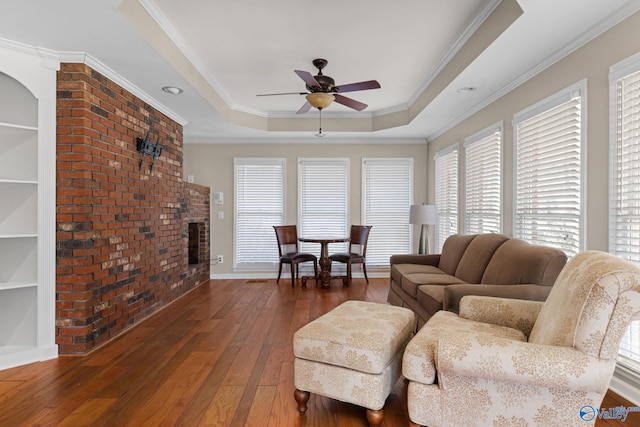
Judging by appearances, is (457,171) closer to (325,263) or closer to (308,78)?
(325,263)

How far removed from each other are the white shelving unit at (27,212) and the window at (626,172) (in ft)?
13.6

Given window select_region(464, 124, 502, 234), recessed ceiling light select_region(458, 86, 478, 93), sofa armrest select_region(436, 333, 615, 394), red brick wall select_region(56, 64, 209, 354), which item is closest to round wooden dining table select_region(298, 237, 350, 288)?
window select_region(464, 124, 502, 234)

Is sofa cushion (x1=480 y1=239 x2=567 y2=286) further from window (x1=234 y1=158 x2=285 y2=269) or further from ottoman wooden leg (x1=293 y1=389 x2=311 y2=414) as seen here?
window (x1=234 y1=158 x2=285 y2=269)

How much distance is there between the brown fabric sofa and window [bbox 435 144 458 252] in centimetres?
97

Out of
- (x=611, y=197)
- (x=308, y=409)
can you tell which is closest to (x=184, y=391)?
(x=308, y=409)

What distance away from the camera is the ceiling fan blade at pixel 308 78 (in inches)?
111

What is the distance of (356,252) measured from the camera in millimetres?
5863

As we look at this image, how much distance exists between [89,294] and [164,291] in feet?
4.49

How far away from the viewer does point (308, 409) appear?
6.56 ft

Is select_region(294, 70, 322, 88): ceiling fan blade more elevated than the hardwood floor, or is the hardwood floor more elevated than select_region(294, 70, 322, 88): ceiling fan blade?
select_region(294, 70, 322, 88): ceiling fan blade

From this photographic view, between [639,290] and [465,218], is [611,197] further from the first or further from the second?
[465,218]

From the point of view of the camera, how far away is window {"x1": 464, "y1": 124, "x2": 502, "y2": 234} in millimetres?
3727

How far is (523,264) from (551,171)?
0.87m

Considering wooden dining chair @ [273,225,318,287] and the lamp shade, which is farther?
wooden dining chair @ [273,225,318,287]
